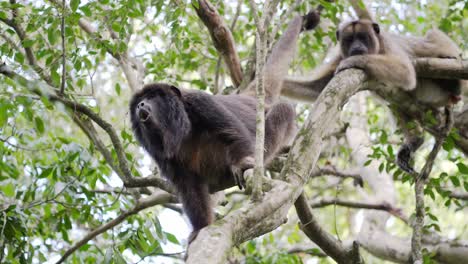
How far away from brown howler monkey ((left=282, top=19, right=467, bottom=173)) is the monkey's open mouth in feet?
8.02

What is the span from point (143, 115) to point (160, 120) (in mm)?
158

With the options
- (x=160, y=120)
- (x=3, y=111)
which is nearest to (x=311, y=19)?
(x=160, y=120)

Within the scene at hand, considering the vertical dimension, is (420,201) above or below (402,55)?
below

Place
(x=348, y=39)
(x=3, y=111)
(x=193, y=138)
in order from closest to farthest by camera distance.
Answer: (x=3, y=111), (x=193, y=138), (x=348, y=39)

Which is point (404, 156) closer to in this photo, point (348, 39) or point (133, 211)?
point (348, 39)

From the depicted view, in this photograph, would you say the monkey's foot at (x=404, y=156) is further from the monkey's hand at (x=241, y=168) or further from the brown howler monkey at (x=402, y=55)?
the monkey's hand at (x=241, y=168)

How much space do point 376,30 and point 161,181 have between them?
359 centimetres

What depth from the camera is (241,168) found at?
428cm

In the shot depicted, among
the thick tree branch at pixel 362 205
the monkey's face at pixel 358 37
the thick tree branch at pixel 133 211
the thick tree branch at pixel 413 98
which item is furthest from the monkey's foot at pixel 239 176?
the monkey's face at pixel 358 37

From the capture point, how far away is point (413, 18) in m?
9.64

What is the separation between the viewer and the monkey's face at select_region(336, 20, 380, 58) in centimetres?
669

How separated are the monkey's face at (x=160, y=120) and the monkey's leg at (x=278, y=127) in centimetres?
75

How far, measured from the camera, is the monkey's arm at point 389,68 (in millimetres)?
5680

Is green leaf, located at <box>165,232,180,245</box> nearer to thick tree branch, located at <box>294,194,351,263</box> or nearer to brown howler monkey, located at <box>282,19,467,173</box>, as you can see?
A: thick tree branch, located at <box>294,194,351,263</box>
